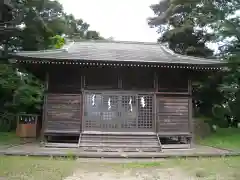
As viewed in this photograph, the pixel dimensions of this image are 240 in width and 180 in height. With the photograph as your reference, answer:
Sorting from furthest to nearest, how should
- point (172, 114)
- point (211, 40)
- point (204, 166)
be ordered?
point (211, 40)
point (172, 114)
point (204, 166)

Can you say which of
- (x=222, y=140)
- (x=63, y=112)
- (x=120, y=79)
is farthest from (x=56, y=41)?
(x=222, y=140)

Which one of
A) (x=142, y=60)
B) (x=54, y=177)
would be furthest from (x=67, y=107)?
(x=54, y=177)

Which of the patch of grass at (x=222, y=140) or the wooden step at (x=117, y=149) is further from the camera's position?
the patch of grass at (x=222, y=140)

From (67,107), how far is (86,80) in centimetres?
161

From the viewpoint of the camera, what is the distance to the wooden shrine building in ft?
44.8

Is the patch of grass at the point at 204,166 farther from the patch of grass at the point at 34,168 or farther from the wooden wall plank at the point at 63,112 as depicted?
the wooden wall plank at the point at 63,112

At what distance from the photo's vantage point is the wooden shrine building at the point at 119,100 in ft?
44.8

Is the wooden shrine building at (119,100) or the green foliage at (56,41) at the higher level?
the green foliage at (56,41)

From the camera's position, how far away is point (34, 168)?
9.13m

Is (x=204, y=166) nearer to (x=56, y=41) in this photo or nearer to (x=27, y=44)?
(x=27, y=44)

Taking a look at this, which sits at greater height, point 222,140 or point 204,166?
point 204,166

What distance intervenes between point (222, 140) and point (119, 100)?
777cm

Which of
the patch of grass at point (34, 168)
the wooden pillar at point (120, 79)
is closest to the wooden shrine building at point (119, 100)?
the wooden pillar at point (120, 79)

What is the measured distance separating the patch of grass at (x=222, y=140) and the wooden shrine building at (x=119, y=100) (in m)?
2.86
